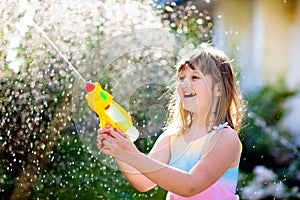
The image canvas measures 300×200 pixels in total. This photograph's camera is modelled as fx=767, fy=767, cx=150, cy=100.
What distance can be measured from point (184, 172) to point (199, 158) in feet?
0.34

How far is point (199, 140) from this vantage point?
6.20 feet

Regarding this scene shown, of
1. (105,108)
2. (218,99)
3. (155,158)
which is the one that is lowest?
(155,158)

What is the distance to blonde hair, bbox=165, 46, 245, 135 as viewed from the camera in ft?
6.27

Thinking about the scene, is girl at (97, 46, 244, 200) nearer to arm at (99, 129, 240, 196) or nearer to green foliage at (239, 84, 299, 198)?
arm at (99, 129, 240, 196)

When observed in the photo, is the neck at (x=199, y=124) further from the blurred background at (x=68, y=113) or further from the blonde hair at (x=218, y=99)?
the blurred background at (x=68, y=113)

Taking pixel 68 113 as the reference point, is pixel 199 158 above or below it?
above

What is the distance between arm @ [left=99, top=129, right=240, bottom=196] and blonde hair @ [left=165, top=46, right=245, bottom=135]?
0.08m

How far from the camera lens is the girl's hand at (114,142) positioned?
1.63 meters

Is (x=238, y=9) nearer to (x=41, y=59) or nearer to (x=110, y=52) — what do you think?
(x=41, y=59)

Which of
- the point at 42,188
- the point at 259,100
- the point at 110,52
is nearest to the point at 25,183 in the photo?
the point at 42,188

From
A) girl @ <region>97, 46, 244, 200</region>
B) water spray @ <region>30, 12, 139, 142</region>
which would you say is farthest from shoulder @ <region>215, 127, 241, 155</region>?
water spray @ <region>30, 12, 139, 142</region>

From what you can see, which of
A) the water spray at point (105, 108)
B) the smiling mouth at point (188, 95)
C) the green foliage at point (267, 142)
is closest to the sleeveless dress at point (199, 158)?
the smiling mouth at point (188, 95)

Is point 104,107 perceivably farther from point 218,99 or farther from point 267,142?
point 267,142

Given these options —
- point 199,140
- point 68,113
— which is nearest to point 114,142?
point 199,140
